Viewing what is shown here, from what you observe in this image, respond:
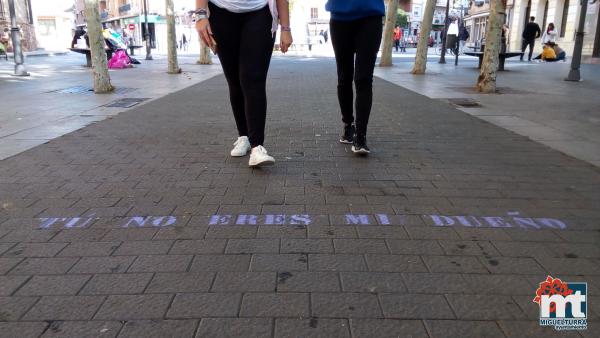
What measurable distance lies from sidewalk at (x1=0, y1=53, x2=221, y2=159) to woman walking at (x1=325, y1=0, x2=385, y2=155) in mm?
3194

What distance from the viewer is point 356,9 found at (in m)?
4.14

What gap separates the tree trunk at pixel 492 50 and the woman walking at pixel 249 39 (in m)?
6.72

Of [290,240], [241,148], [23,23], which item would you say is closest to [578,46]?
[241,148]

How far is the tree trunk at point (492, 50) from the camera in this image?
371 inches

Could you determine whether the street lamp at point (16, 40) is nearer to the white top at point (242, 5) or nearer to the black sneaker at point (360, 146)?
the white top at point (242, 5)

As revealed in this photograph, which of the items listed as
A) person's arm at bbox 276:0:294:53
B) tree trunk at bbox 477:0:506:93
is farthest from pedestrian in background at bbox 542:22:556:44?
person's arm at bbox 276:0:294:53

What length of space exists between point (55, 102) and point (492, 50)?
316 inches

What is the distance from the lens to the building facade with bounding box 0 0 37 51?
29.9 meters

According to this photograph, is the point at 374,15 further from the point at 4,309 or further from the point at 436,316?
the point at 4,309

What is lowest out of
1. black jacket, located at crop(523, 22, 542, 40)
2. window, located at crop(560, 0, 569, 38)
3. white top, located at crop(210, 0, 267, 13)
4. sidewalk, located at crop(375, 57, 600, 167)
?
sidewalk, located at crop(375, 57, 600, 167)

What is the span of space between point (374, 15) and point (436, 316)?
2.88 m

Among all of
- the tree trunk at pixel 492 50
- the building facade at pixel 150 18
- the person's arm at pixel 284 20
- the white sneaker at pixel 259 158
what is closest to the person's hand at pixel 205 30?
the person's arm at pixel 284 20

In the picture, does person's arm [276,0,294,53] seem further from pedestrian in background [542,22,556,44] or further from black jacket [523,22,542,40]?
pedestrian in background [542,22,556,44]

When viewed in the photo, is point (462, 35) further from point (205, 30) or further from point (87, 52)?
point (205, 30)
